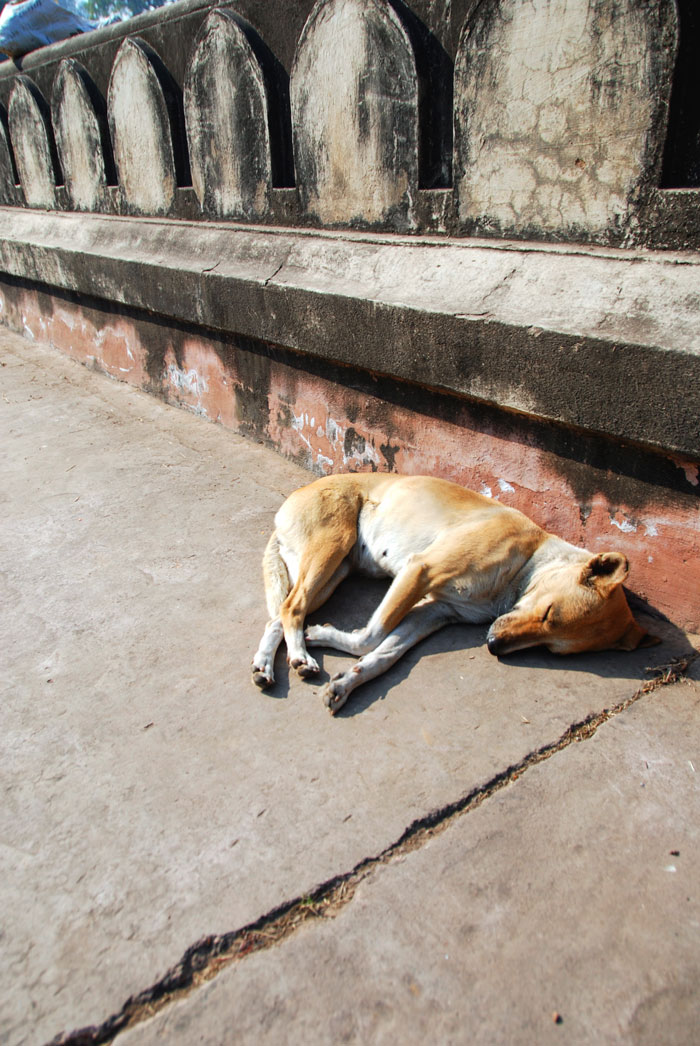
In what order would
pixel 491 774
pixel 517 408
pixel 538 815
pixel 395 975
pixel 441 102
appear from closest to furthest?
pixel 395 975, pixel 538 815, pixel 491 774, pixel 517 408, pixel 441 102

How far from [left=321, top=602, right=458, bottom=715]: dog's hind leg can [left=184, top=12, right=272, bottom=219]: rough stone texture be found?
9.58 feet

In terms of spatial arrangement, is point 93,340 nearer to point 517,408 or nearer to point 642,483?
point 517,408

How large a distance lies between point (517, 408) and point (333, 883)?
197 centimetres

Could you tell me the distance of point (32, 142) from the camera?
279 inches

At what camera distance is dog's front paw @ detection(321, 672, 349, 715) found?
8.63 feet

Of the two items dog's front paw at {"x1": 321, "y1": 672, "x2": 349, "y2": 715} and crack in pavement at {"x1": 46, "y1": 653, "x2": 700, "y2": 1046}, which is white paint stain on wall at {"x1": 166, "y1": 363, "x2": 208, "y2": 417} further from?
crack in pavement at {"x1": 46, "y1": 653, "x2": 700, "y2": 1046}

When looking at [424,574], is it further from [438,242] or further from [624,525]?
[438,242]

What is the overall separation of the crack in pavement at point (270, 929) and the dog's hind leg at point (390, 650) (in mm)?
607

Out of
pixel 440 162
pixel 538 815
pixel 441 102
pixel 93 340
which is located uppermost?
pixel 441 102

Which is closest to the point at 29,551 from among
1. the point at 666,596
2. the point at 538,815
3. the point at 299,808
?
the point at 299,808

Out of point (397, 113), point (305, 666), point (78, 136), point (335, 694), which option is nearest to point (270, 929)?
point (335, 694)

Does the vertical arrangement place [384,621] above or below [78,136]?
below

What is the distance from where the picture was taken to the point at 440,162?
12.1ft

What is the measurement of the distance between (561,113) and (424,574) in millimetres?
1942
